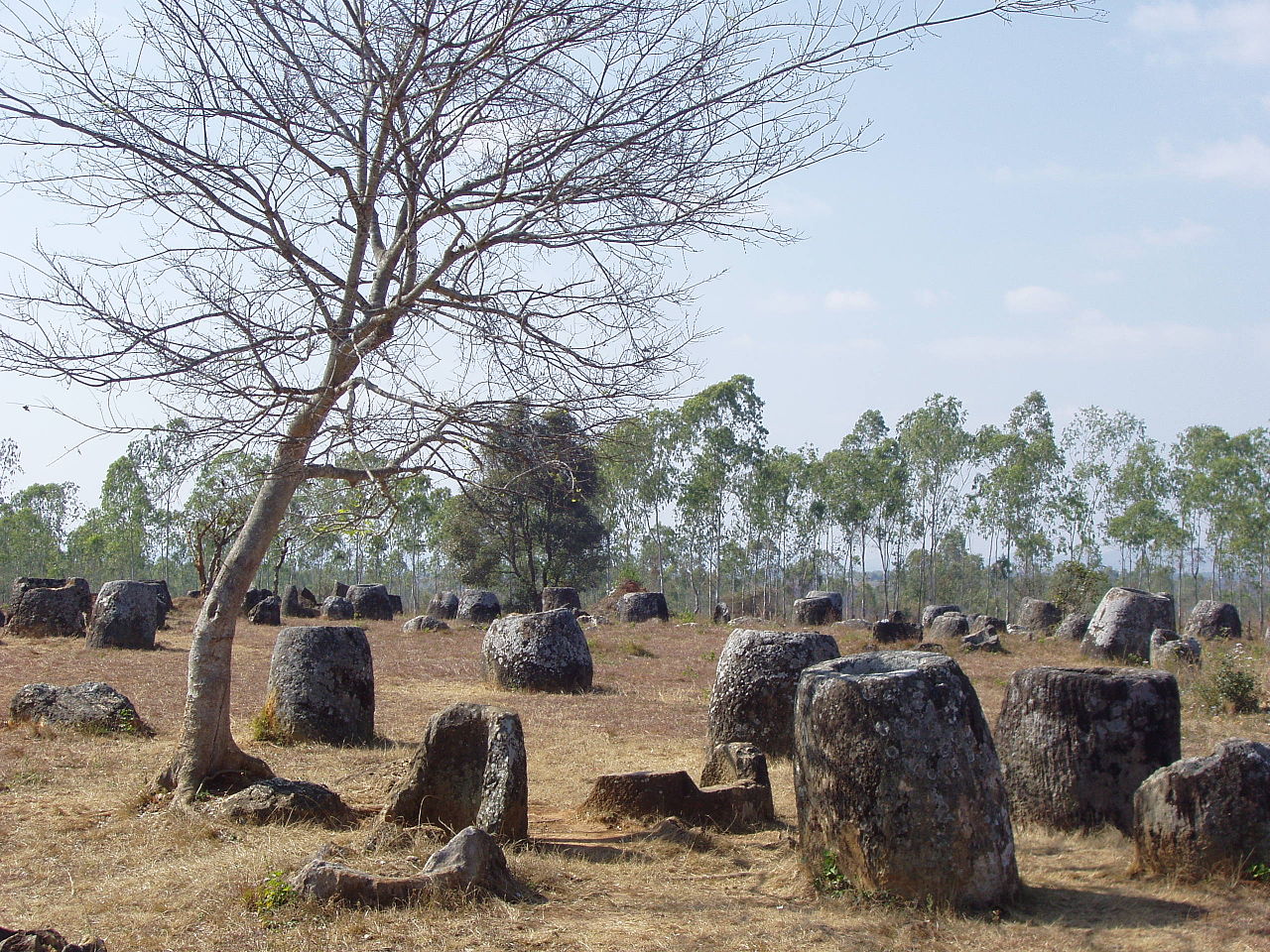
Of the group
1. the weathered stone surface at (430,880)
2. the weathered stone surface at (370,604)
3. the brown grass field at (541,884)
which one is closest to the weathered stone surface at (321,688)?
the brown grass field at (541,884)

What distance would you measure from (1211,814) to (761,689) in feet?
14.2

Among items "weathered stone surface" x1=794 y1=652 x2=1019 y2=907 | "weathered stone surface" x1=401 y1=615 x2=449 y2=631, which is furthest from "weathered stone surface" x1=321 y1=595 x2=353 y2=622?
"weathered stone surface" x1=794 y1=652 x2=1019 y2=907

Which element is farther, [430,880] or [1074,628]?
[1074,628]

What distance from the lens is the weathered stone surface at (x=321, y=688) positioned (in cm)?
995

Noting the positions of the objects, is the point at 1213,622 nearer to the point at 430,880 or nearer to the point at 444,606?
the point at 444,606

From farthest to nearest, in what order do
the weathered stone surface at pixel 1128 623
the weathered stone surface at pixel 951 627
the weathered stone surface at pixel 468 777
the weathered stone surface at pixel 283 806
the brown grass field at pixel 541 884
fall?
the weathered stone surface at pixel 951 627, the weathered stone surface at pixel 1128 623, the weathered stone surface at pixel 283 806, the weathered stone surface at pixel 468 777, the brown grass field at pixel 541 884

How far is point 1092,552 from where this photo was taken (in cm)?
5684

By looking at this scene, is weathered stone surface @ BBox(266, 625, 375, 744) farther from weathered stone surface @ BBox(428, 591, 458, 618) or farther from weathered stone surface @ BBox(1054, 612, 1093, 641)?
weathered stone surface @ BBox(428, 591, 458, 618)

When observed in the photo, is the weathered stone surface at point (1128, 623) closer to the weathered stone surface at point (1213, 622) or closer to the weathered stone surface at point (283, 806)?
the weathered stone surface at point (1213, 622)

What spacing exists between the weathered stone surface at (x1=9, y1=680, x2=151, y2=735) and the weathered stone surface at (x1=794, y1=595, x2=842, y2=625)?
2286 centimetres

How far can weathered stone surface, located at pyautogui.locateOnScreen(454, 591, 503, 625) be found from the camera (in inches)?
1126

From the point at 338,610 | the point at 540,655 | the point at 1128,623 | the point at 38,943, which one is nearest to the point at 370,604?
the point at 338,610

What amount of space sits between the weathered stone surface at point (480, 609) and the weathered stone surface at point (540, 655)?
14065 mm

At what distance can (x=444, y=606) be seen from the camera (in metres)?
34.7
